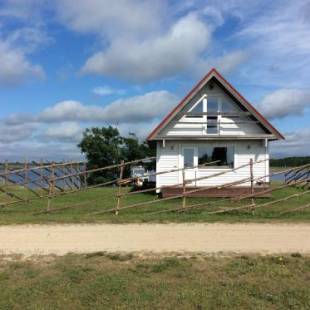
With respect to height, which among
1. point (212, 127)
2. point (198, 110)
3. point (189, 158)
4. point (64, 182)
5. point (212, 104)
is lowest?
point (64, 182)

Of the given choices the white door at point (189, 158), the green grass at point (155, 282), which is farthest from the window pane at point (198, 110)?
the green grass at point (155, 282)

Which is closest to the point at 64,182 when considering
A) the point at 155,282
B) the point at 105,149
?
the point at 105,149

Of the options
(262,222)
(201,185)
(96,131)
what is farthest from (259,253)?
(96,131)

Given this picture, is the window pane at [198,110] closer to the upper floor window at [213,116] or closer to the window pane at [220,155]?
the upper floor window at [213,116]

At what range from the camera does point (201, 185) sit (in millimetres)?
24641

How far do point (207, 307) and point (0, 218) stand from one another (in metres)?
10.3

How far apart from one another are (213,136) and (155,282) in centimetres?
1712

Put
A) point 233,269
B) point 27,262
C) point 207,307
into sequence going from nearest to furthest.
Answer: point 207,307 < point 233,269 < point 27,262

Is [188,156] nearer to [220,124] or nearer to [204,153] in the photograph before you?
[204,153]

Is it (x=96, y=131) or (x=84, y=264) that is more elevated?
(x=96, y=131)

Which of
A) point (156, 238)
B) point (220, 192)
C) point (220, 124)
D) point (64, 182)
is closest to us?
point (156, 238)

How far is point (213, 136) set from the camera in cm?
2416

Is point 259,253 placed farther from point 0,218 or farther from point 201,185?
point 201,185

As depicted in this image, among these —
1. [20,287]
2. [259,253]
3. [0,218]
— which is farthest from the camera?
[0,218]
